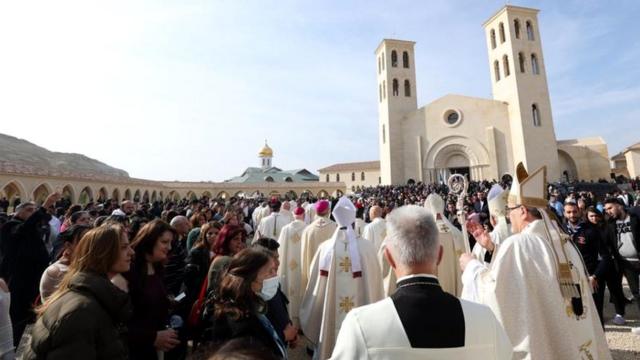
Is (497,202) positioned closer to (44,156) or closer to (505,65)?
(505,65)

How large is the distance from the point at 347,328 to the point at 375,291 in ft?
9.36

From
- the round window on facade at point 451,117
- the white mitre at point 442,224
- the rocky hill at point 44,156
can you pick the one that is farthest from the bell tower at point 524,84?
the rocky hill at point 44,156

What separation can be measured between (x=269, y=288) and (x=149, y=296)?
103cm

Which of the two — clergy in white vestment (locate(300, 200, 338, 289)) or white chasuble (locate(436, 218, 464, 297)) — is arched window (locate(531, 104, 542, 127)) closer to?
white chasuble (locate(436, 218, 464, 297))

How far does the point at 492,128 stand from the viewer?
27.8 metres

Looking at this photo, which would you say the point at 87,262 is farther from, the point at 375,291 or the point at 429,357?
the point at 375,291

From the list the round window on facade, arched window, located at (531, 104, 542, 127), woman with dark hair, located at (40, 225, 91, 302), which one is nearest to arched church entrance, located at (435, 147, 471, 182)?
the round window on facade

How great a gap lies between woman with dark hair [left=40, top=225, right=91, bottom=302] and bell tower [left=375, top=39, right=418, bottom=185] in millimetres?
28932

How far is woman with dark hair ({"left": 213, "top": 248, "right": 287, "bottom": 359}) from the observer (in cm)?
197

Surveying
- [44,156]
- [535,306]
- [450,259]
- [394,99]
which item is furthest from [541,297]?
[44,156]

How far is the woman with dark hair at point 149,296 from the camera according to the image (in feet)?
8.24

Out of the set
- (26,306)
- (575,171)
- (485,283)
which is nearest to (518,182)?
(485,283)

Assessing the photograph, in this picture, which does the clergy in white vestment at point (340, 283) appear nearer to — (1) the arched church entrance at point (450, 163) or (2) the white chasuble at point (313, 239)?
(2) the white chasuble at point (313, 239)

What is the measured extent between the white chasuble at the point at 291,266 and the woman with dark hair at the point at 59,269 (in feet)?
10.5
